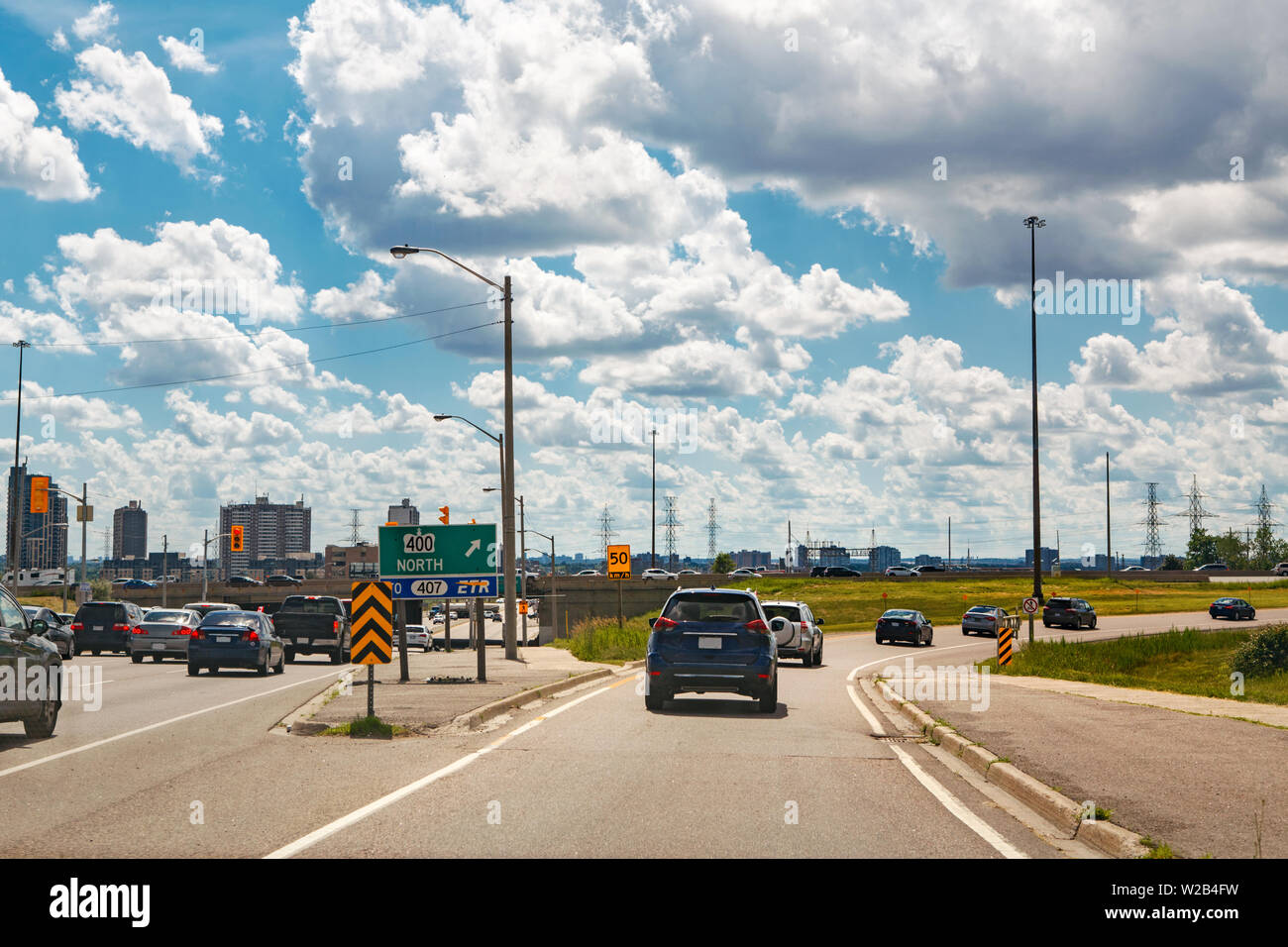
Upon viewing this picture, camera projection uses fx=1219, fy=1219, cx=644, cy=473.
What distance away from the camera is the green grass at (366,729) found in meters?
15.3

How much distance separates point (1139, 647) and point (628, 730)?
2715 cm

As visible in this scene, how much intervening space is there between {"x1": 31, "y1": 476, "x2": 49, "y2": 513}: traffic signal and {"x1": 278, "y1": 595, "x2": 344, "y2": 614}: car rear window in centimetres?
1681

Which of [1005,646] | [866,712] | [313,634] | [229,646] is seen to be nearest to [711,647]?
[866,712]

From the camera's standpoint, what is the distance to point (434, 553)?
79.4 ft

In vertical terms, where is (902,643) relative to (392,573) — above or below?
below

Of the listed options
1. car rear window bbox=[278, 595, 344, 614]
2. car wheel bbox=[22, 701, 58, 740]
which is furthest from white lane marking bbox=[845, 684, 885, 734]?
car rear window bbox=[278, 595, 344, 614]

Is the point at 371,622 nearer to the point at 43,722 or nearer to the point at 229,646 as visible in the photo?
the point at 43,722

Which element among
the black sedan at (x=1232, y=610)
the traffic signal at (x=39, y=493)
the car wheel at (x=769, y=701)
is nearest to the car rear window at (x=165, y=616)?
the traffic signal at (x=39, y=493)

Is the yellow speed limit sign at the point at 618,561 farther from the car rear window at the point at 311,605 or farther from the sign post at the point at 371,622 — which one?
the sign post at the point at 371,622

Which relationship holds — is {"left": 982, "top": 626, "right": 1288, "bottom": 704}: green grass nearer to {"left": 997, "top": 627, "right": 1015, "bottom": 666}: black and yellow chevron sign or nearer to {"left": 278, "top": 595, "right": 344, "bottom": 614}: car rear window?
{"left": 997, "top": 627, "right": 1015, "bottom": 666}: black and yellow chevron sign

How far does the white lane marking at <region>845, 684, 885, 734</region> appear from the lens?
16.9m
